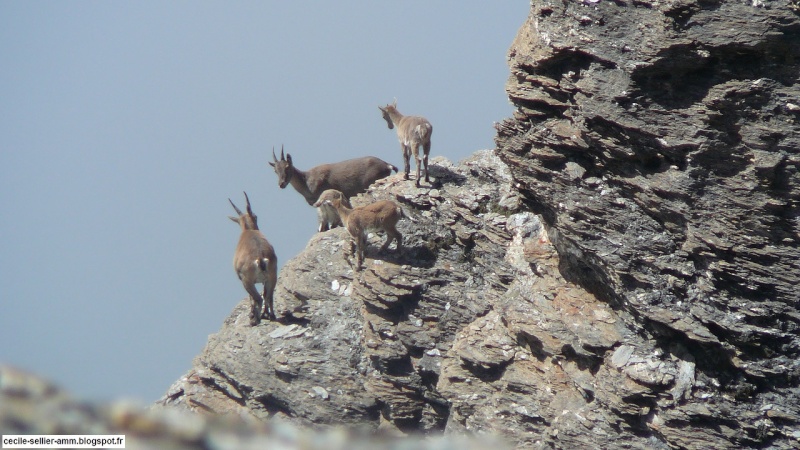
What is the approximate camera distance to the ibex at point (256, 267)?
1705 centimetres

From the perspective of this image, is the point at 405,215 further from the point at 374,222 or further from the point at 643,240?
the point at 643,240

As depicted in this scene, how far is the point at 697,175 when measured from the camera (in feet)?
29.8

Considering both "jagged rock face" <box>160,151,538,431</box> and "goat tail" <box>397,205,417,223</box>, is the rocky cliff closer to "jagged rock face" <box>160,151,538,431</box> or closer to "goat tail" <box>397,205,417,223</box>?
"jagged rock face" <box>160,151,538,431</box>

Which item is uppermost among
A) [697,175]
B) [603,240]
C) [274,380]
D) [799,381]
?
[697,175]

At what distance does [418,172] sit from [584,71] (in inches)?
294

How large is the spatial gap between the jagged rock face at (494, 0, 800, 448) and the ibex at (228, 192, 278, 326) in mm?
7340

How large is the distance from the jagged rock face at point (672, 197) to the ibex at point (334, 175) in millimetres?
10494

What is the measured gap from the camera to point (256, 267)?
667 inches

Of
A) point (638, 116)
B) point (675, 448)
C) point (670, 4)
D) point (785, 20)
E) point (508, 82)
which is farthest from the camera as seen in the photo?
point (508, 82)

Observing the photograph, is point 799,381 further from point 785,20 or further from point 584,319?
point 785,20

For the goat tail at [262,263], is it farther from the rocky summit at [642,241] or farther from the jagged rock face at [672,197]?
the jagged rock face at [672,197]

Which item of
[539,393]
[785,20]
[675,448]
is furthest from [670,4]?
[539,393]

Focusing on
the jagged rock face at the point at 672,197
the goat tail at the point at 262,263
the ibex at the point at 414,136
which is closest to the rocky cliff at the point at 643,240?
the jagged rock face at the point at 672,197

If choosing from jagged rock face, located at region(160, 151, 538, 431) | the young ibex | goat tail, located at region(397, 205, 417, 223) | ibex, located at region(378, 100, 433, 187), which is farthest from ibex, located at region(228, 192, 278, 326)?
ibex, located at region(378, 100, 433, 187)
